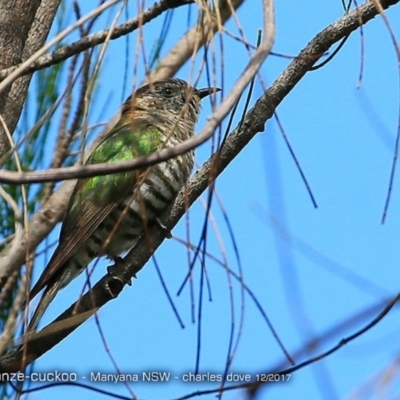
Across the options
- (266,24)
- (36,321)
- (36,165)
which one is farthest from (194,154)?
(266,24)

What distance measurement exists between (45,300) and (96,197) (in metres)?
0.58

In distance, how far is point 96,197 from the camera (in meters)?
4.17

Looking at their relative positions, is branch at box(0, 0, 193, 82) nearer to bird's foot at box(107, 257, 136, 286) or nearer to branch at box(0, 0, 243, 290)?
branch at box(0, 0, 243, 290)

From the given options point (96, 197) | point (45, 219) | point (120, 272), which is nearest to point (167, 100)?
point (96, 197)

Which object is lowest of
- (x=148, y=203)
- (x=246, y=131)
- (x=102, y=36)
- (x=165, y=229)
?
(x=102, y=36)

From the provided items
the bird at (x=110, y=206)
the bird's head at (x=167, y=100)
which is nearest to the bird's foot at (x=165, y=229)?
the bird at (x=110, y=206)

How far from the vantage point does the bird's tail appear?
3689 mm

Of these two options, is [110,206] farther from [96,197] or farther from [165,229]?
[165,229]

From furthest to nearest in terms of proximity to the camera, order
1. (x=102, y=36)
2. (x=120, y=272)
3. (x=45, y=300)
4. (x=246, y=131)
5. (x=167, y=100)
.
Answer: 1. (x=167, y=100)
2. (x=45, y=300)
3. (x=120, y=272)
4. (x=246, y=131)
5. (x=102, y=36)

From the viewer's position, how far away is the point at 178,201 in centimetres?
365

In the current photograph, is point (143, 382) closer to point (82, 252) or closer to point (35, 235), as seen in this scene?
point (35, 235)

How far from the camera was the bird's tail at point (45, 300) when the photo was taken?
12.1 feet

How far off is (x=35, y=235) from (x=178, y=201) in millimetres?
789

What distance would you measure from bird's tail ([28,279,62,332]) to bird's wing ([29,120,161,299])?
3 cm
